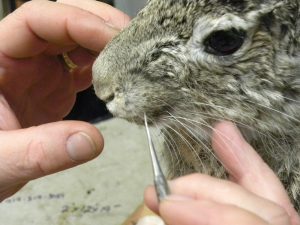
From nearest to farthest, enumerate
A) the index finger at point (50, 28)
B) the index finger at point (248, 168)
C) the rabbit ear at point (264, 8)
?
the index finger at point (248, 168) < the rabbit ear at point (264, 8) < the index finger at point (50, 28)

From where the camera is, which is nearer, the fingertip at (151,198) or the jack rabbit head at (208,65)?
the fingertip at (151,198)

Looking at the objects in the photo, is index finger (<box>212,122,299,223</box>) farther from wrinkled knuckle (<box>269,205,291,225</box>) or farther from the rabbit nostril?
the rabbit nostril

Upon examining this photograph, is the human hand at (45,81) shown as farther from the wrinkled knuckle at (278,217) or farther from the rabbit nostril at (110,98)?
the wrinkled knuckle at (278,217)

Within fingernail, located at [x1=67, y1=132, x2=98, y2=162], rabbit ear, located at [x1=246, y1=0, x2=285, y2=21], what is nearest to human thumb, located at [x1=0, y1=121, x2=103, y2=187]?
fingernail, located at [x1=67, y1=132, x2=98, y2=162]

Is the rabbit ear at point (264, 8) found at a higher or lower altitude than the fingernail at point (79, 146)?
higher

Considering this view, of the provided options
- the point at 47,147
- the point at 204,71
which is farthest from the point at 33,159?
the point at 204,71

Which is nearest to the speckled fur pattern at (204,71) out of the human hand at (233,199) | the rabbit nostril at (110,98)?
the rabbit nostril at (110,98)
